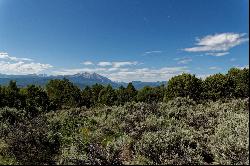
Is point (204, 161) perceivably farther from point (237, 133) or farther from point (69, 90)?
point (69, 90)

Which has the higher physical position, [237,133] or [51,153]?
[237,133]

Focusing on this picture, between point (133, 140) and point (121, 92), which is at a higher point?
point (133, 140)

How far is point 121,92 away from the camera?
80.9 meters

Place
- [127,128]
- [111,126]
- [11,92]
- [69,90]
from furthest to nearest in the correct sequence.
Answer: [69,90] < [11,92] < [111,126] < [127,128]

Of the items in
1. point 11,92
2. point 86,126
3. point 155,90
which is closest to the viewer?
point 86,126

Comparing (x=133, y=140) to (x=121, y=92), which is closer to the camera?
(x=133, y=140)

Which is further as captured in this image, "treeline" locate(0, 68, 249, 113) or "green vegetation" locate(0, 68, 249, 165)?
"treeline" locate(0, 68, 249, 113)

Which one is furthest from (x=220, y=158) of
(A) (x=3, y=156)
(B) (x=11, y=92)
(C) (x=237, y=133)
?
(B) (x=11, y=92)

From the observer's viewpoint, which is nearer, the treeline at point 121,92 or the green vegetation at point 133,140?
the green vegetation at point 133,140

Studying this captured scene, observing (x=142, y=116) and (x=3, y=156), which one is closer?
(x=3, y=156)

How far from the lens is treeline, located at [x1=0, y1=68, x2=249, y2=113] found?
203 ft

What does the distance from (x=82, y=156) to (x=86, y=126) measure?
7709mm

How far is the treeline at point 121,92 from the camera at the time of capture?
61875 mm

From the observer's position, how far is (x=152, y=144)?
1166 cm
